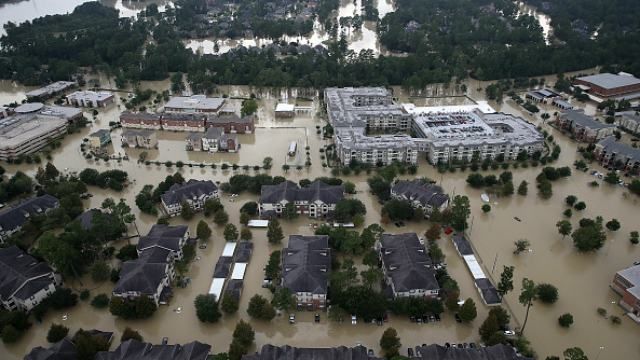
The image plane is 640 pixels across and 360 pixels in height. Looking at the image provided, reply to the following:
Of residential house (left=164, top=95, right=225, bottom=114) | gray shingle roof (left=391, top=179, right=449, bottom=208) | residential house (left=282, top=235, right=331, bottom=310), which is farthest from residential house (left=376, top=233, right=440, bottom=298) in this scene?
residential house (left=164, top=95, right=225, bottom=114)

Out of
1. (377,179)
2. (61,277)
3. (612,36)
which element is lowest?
(61,277)

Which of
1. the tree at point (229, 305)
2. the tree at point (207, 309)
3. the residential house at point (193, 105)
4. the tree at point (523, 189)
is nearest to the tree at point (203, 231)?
the tree at point (207, 309)

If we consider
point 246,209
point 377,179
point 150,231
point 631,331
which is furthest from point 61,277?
point 631,331

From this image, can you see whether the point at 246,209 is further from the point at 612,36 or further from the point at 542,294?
the point at 612,36

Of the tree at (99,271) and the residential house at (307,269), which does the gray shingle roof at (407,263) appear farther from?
the tree at (99,271)

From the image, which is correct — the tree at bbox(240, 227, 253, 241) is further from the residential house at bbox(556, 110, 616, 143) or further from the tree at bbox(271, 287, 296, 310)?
the residential house at bbox(556, 110, 616, 143)
